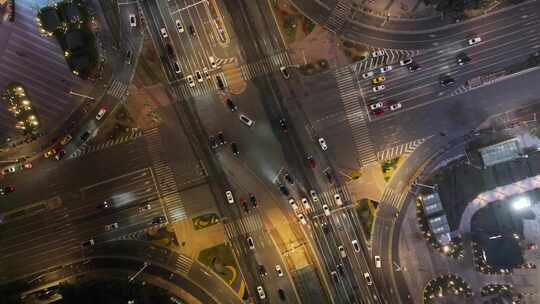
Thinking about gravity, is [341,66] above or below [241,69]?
below

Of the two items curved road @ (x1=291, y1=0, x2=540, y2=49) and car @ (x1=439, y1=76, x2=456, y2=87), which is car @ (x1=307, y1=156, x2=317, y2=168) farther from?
car @ (x1=439, y1=76, x2=456, y2=87)

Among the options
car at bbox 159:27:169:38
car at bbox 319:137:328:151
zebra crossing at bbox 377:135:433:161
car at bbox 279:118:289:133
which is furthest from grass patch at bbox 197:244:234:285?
car at bbox 159:27:169:38

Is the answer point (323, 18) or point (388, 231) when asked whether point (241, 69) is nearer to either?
point (323, 18)

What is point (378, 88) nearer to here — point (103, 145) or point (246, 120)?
point (246, 120)

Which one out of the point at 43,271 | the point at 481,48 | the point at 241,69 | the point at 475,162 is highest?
the point at 241,69

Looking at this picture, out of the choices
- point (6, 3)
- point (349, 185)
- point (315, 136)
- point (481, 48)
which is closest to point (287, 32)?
point (315, 136)

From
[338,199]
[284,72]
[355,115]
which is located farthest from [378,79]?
[338,199]
